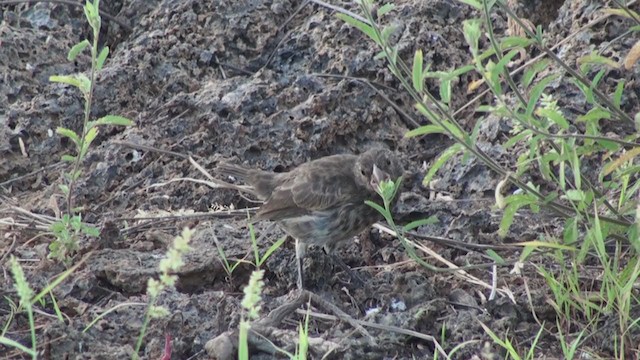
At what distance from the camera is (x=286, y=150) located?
19.8 ft

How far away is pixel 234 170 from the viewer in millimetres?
5660

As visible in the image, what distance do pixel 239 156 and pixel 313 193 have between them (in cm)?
67

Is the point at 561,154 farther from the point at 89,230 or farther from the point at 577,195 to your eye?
the point at 89,230

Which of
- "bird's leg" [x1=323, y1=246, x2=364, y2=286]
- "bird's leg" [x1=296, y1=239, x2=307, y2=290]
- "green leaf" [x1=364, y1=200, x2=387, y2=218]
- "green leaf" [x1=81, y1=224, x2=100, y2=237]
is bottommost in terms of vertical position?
"bird's leg" [x1=323, y1=246, x2=364, y2=286]

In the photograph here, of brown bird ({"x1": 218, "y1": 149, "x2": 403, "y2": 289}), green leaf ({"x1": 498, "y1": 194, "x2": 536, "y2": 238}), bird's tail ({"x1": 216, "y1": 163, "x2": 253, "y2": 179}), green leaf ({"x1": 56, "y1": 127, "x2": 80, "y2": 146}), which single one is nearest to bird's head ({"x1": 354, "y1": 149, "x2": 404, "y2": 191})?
brown bird ({"x1": 218, "y1": 149, "x2": 403, "y2": 289})

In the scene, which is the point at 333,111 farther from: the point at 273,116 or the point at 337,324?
the point at 337,324

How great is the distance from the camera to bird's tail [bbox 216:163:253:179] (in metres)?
5.65

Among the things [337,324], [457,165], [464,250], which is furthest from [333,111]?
[337,324]

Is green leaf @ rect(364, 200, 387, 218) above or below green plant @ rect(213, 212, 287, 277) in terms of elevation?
above

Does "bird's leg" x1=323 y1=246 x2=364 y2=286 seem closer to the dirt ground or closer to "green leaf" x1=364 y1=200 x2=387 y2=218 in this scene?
the dirt ground

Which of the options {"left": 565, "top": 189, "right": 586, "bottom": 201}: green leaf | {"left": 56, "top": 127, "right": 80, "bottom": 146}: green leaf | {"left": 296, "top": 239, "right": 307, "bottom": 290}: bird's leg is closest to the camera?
{"left": 565, "top": 189, "right": 586, "bottom": 201}: green leaf

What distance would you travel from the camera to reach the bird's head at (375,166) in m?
5.37

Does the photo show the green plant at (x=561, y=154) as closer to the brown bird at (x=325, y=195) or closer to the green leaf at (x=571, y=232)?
the green leaf at (x=571, y=232)

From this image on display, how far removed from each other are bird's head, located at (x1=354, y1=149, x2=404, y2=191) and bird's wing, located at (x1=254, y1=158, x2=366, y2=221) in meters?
0.09
